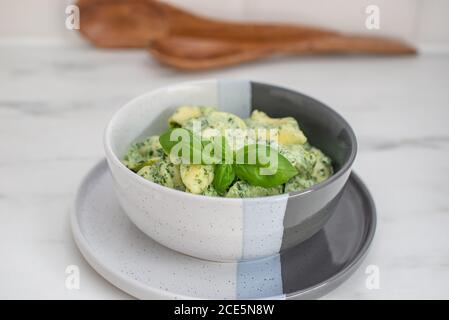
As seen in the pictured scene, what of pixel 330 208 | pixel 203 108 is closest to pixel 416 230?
pixel 330 208

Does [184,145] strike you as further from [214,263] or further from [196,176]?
[214,263]

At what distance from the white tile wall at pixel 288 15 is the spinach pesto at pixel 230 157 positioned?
2.18 feet

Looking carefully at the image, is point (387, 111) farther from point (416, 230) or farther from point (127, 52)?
point (127, 52)

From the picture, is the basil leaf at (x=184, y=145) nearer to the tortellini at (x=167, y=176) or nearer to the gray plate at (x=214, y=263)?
the tortellini at (x=167, y=176)

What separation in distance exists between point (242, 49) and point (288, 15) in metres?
0.17

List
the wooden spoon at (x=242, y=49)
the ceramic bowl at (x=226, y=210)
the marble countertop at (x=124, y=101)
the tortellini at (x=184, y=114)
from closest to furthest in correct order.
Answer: the ceramic bowl at (x=226, y=210)
the marble countertop at (x=124, y=101)
the tortellini at (x=184, y=114)
the wooden spoon at (x=242, y=49)

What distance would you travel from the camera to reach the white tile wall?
1.65 metres

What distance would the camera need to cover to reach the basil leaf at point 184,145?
883 mm

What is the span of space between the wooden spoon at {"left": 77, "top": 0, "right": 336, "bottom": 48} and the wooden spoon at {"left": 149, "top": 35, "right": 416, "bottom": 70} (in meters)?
0.04

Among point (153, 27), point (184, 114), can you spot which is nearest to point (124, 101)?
point (153, 27)

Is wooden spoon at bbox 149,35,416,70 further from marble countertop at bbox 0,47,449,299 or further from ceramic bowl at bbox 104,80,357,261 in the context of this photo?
ceramic bowl at bbox 104,80,357,261

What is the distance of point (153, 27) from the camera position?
1.66m

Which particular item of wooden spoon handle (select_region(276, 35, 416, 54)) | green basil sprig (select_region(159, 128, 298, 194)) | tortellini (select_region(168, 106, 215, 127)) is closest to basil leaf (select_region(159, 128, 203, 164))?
green basil sprig (select_region(159, 128, 298, 194))

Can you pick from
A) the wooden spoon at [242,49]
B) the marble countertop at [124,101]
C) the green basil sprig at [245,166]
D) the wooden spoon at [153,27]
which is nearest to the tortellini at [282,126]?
the green basil sprig at [245,166]
